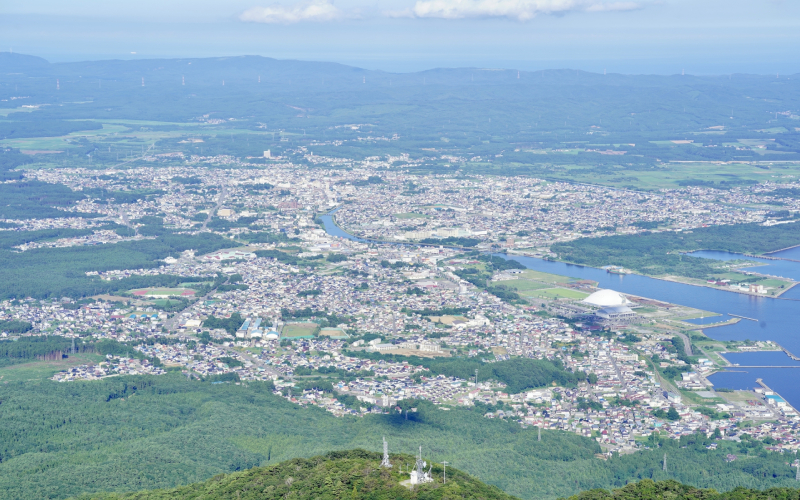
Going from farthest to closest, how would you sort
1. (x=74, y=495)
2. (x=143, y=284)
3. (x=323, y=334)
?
(x=143, y=284), (x=323, y=334), (x=74, y=495)

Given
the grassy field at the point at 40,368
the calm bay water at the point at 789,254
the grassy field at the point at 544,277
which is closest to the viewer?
the grassy field at the point at 40,368

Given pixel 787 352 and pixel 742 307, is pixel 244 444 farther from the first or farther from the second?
pixel 742 307

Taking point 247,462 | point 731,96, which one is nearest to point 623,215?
point 247,462

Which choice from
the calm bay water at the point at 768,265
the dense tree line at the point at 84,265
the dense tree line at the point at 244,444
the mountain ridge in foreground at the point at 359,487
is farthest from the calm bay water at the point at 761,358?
the dense tree line at the point at 84,265

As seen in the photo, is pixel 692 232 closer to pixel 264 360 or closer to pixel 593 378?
pixel 593 378

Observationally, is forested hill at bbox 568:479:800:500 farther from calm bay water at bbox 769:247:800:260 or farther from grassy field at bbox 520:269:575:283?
calm bay water at bbox 769:247:800:260

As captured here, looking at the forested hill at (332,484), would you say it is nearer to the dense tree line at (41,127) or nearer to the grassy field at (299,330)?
the grassy field at (299,330)
